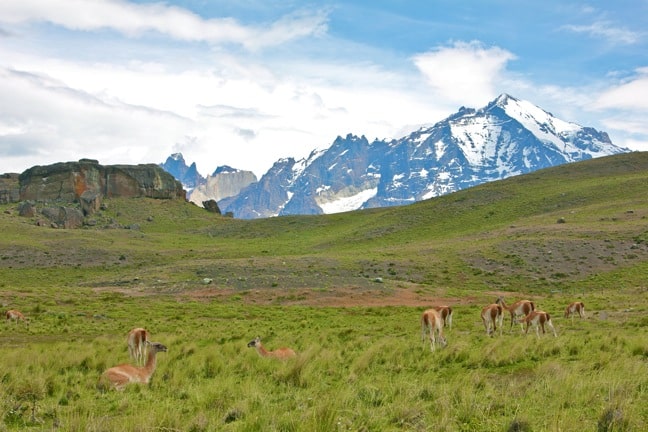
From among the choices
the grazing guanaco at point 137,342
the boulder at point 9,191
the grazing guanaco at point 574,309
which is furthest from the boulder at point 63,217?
the grazing guanaco at point 574,309

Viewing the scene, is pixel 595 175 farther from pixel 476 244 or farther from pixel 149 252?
pixel 149 252

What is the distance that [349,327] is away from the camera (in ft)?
81.9

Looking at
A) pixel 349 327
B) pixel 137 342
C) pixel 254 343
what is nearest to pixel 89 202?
pixel 349 327

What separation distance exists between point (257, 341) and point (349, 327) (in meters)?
9.21

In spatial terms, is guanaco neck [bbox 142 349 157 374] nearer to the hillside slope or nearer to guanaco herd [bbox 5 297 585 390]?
guanaco herd [bbox 5 297 585 390]

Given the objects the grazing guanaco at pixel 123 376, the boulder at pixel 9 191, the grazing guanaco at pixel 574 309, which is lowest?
the grazing guanaco at pixel 574 309

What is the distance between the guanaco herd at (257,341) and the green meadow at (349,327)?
332mm

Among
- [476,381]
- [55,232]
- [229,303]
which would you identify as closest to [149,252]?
[55,232]

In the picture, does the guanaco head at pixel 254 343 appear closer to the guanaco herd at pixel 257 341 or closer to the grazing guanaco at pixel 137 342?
the guanaco herd at pixel 257 341

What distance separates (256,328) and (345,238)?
5640cm

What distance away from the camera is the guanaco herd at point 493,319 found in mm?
16922

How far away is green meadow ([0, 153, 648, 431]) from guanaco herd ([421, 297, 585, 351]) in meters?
0.46

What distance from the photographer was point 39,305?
31.2 meters

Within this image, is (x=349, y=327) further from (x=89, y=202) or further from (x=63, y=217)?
(x=89, y=202)
